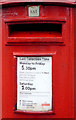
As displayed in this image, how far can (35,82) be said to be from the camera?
2.12m

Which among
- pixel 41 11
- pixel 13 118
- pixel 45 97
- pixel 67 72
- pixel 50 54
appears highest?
pixel 41 11

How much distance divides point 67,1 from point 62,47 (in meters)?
0.49

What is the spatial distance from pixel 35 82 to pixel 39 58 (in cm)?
27

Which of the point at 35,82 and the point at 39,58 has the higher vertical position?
the point at 39,58

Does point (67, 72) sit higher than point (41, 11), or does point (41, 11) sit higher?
point (41, 11)

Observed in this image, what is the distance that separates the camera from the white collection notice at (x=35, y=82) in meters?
2.11

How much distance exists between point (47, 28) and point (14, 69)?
0.60 m

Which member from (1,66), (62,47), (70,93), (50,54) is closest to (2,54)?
(1,66)

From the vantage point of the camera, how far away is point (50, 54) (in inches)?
82.1

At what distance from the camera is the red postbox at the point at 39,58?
Answer: 2068mm

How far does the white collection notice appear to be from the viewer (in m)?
2.11

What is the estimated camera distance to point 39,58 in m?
2.10

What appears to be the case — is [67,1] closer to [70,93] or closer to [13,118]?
Result: [70,93]

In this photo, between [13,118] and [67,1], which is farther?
[13,118]
